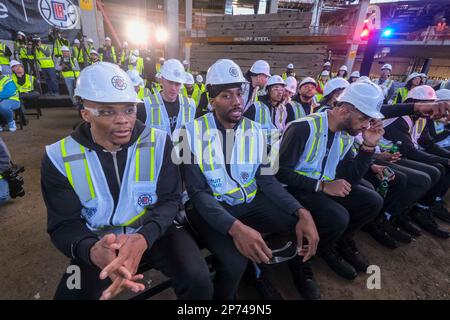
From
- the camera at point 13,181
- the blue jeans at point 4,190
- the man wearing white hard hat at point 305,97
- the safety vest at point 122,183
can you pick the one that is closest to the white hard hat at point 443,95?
the man wearing white hard hat at point 305,97

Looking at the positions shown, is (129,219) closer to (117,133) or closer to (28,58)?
(117,133)

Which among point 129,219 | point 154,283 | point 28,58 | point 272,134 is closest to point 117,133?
point 129,219

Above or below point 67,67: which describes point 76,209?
below

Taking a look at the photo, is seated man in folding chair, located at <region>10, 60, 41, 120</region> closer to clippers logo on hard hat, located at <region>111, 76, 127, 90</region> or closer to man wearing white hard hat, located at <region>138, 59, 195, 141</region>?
man wearing white hard hat, located at <region>138, 59, 195, 141</region>

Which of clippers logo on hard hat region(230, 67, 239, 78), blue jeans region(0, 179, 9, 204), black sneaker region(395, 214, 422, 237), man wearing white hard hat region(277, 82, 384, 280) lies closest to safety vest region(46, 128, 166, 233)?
clippers logo on hard hat region(230, 67, 239, 78)

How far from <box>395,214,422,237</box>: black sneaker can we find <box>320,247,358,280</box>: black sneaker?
1.55 m

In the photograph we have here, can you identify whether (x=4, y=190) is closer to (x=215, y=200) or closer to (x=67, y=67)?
(x=215, y=200)

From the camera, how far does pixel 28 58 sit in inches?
379

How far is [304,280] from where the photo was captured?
2.33 meters

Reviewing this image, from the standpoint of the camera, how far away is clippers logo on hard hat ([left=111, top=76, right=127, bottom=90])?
1530 millimetres

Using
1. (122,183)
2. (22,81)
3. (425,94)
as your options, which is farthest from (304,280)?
(22,81)

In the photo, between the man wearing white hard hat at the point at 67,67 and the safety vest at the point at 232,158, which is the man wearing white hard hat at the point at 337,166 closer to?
the safety vest at the point at 232,158

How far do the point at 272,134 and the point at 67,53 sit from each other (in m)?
10.2

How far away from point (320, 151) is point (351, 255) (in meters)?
1.36
